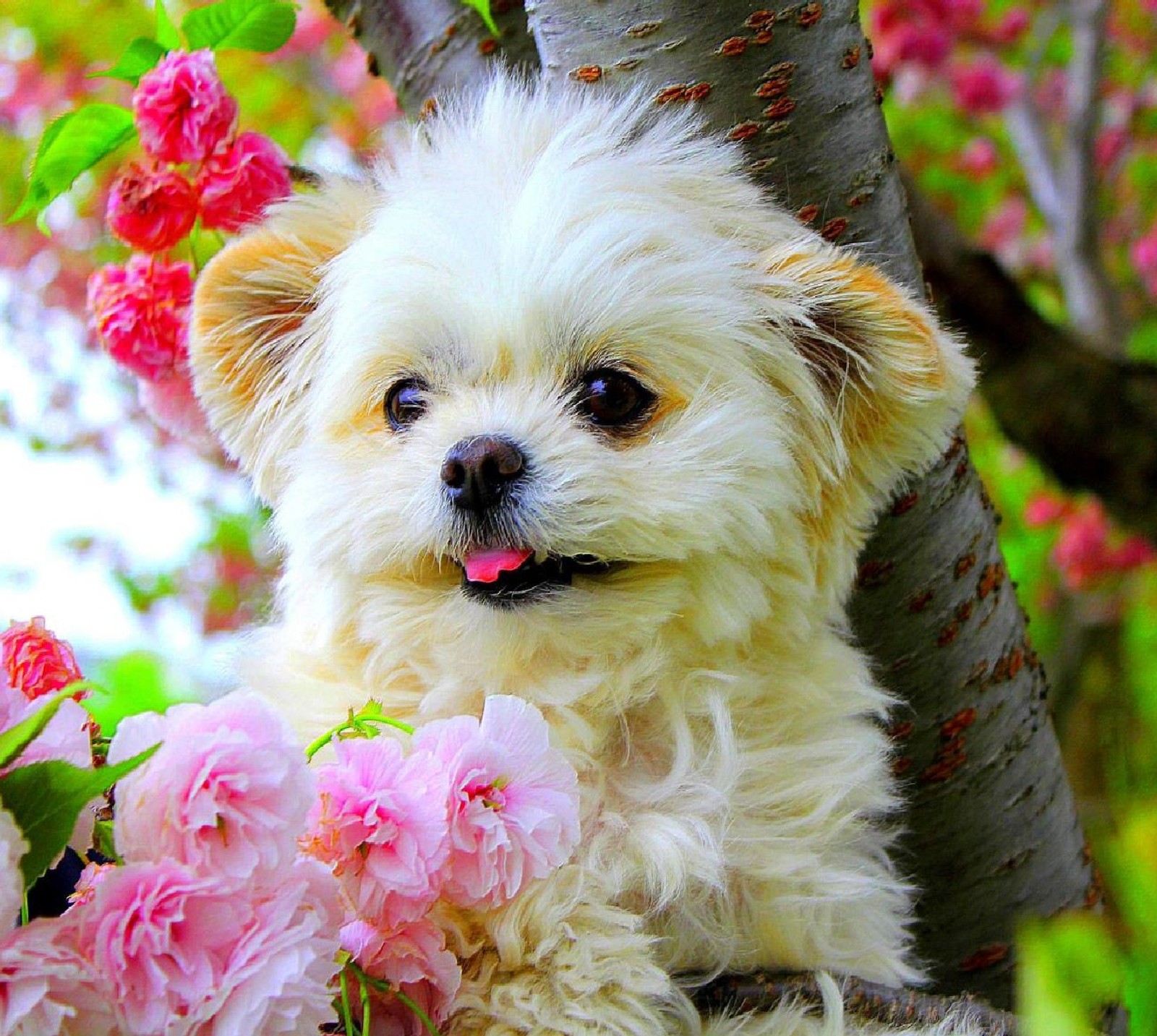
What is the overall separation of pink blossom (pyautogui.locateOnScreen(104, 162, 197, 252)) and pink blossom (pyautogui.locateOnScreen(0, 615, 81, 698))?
735mm

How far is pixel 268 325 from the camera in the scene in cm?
163

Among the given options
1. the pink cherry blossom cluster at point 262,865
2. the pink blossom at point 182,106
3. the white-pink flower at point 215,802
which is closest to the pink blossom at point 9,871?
the pink cherry blossom cluster at point 262,865

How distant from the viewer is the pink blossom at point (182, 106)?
1.62 m

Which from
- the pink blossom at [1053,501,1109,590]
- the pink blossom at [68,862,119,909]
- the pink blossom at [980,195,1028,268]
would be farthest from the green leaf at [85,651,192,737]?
the pink blossom at [980,195,1028,268]

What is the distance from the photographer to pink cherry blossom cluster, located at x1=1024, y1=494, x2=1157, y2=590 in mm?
5379

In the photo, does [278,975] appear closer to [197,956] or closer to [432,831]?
[197,956]

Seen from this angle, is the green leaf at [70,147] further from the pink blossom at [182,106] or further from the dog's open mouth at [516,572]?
the dog's open mouth at [516,572]

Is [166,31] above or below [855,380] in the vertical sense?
above

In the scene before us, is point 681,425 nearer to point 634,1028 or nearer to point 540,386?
point 540,386

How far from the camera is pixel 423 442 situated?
1.40 meters

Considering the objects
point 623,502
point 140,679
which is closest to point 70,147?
point 623,502

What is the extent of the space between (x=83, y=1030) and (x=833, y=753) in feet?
3.02

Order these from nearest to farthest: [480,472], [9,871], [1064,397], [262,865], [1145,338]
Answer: [9,871] < [262,865] < [480,472] < [1064,397] < [1145,338]

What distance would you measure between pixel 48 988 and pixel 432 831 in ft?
1.09
